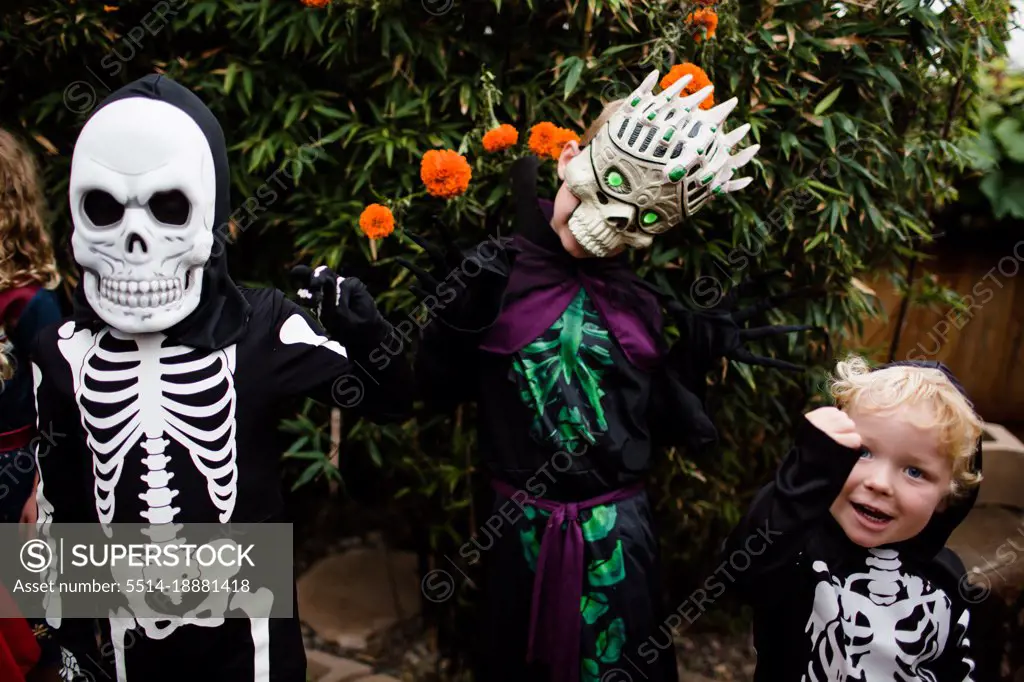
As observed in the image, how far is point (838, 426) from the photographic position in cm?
153

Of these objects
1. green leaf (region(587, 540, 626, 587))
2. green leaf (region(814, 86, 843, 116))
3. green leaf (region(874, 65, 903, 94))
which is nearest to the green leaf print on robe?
green leaf (region(587, 540, 626, 587))

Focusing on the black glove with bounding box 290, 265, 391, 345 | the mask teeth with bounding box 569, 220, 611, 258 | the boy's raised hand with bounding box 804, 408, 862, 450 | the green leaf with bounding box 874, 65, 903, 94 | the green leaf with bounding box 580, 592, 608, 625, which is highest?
the green leaf with bounding box 874, 65, 903, 94

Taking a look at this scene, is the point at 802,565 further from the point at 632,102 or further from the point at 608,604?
the point at 632,102

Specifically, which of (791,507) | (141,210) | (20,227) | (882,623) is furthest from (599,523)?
(20,227)

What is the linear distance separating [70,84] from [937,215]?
3.97m

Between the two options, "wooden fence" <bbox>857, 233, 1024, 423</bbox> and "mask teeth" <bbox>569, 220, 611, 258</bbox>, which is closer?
"mask teeth" <bbox>569, 220, 611, 258</bbox>

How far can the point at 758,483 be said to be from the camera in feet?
9.60

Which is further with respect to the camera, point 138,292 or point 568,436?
point 568,436

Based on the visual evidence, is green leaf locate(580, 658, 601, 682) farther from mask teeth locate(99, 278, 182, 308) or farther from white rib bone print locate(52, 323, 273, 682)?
mask teeth locate(99, 278, 182, 308)

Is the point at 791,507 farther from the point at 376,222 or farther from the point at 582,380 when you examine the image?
the point at 376,222

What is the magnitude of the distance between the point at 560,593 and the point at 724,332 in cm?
77

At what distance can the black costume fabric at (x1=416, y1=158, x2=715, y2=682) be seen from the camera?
1920mm

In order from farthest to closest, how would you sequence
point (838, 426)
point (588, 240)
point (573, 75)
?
point (573, 75) < point (588, 240) < point (838, 426)

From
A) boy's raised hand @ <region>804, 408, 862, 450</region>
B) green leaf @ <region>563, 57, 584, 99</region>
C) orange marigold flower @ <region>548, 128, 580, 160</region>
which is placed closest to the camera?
boy's raised hand @ <region>804, 408, 862, 450</region>
